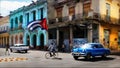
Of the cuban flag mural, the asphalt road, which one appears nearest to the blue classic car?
the asphalt road

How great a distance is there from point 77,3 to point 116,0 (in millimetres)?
5910

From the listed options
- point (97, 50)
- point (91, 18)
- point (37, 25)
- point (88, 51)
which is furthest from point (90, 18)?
point (37, 25)

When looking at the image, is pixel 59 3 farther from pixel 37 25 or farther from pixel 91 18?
pixel 91 18

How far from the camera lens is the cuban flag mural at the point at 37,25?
48594 mm

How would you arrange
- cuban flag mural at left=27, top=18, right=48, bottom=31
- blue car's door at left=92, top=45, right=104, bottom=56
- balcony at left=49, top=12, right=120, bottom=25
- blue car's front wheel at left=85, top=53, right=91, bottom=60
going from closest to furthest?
blue car's front wheel at left=85, top=53, right=91, bottom=60, blue car's door at left=92, top=45, right=104, bottom=56, balcony at left=49, top=12, right=120, bottom=25, cuban flag mural at left=27, top=18, right=48, bottom=31

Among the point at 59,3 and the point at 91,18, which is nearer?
the point at 91,18

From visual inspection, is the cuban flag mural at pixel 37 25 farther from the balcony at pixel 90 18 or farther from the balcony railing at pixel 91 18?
the balcony at pixel 90 18

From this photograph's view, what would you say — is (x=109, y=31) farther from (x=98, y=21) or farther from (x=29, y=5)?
(x=29, y=5)

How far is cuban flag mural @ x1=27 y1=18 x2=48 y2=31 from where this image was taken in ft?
159

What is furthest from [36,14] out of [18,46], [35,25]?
[18,46]

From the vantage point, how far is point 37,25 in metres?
51.8

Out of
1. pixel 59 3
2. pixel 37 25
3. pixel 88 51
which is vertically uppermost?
pixel 59 3

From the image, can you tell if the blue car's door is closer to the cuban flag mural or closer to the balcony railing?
the balcony railing

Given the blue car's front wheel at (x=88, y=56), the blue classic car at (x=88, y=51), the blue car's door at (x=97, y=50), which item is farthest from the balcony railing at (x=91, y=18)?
the blue car's front wheel at (x=88, y=56)
